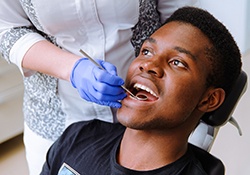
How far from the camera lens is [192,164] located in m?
1.07

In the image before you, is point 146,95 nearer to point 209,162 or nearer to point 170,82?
point 170,82

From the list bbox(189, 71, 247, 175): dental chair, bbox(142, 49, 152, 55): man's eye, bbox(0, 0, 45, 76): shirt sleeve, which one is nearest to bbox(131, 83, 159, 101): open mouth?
bbox(142, 49, 152, 55): man's eye

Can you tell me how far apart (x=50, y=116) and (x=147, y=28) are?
430 mm

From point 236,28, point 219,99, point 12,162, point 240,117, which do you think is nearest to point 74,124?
point 219,99

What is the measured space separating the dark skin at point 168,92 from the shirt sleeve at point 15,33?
343mm

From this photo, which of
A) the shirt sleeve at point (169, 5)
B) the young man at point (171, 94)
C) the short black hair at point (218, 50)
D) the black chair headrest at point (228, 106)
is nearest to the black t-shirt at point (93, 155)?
the young man at point (171, 94)

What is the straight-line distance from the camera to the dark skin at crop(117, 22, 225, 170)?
A: 3.24ft

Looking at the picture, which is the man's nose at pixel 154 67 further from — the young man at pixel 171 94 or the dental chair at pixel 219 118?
the dental chair at pixel 219 118

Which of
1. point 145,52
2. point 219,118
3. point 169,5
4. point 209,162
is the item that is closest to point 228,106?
point 219,118

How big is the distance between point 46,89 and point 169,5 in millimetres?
481

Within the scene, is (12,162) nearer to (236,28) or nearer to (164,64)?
(236,28)

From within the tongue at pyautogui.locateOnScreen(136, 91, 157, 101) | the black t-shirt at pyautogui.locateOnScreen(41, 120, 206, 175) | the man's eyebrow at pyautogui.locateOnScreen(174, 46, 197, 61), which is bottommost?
the black t-shirt at pyautogui.locateOnScreen(41, 120, 206, 175)

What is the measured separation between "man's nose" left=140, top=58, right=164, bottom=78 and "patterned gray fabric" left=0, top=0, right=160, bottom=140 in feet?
0.73

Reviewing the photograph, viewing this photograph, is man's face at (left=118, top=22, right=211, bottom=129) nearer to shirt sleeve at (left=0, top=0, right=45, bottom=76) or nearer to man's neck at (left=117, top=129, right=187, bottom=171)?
man's neck at (left=117, top=129, right=187, bottom=171)
